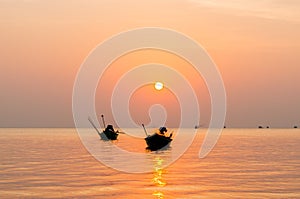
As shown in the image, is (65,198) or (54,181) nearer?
(65,198)

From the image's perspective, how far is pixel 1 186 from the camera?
145 ft

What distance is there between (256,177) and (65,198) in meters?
23.8

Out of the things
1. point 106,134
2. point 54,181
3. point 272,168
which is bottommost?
point 54,181

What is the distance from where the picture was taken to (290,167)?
68062 mm

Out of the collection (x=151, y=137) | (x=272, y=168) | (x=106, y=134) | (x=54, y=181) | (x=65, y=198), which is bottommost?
(x=65, y=198)

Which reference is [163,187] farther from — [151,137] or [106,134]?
[106,134]

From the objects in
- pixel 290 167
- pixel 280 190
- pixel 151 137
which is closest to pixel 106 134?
pixel 151 137

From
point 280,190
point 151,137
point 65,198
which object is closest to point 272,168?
point 280,190

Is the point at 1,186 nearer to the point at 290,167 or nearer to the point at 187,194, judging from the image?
the point at 187,194

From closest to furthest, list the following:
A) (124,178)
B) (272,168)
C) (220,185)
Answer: (220,185)
(124,178)
(272,168)

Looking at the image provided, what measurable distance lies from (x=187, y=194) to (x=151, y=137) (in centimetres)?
6777

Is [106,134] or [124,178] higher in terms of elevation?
[106,134]

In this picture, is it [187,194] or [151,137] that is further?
[151,137]

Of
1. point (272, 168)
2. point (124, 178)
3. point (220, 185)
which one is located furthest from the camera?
point (272, 168)
